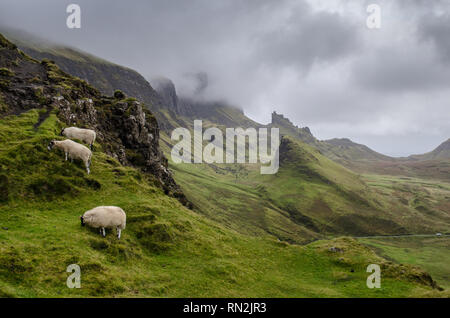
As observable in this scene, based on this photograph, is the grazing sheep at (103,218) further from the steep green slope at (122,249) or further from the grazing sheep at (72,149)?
the grazing sheep at (72,149)

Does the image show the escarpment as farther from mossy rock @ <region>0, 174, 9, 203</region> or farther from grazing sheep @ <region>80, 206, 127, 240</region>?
grazing sheep @ <region>80, 206, 127, 240</region>

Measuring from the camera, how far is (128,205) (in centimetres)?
3447

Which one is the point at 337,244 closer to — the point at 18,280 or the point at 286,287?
the point at 286,287

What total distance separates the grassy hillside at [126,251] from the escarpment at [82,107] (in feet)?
37.8

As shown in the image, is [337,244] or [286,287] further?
[337,244]

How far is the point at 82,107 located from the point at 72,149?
96.5 ft

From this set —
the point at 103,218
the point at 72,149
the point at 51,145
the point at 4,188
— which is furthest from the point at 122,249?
the point at 51,145

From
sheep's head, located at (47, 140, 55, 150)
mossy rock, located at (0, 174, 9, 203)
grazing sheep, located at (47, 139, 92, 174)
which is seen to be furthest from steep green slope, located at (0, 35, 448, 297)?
grazing sheep, located at (47, 139, 92, 174)

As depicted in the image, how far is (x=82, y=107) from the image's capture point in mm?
59656

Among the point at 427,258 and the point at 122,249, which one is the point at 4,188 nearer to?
the point at 122,249

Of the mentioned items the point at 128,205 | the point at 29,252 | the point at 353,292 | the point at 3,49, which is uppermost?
the point at 3,49
